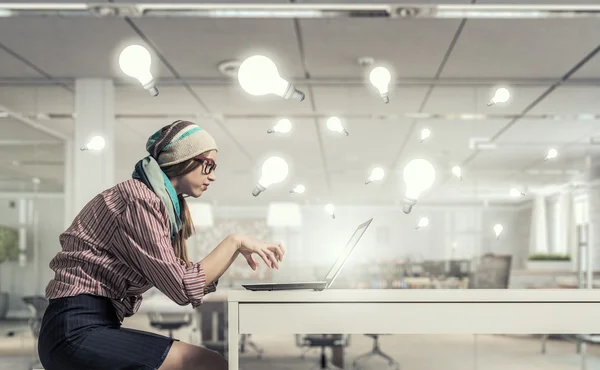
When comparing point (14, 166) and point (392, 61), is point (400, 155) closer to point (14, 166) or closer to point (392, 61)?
point (392, 61)

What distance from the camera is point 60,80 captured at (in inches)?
178

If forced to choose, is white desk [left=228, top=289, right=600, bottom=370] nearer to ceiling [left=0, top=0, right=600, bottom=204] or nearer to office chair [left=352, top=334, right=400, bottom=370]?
ceiling [left=0, top=0, right=600, bottom=204]

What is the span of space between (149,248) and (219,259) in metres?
0.19

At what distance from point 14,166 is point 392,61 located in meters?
2.98

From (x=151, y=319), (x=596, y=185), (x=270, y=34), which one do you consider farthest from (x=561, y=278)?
(x=151, y=319)

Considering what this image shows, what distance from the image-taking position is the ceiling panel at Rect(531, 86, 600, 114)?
4.61 meters

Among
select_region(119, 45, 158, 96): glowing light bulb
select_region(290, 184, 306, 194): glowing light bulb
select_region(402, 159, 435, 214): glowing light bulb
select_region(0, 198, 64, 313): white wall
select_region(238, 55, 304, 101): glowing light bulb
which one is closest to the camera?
select_region(238, 55, 304, 101): glowing light bulb

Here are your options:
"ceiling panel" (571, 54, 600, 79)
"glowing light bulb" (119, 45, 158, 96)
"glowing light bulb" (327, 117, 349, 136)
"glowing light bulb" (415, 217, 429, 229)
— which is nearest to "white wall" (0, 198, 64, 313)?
"glowing light bulb" (327, 117, 349, 136)

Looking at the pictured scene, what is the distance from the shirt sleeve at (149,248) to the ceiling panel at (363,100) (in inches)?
130

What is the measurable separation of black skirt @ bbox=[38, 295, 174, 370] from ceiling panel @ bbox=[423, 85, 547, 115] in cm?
359

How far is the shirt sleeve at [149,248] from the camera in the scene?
4.66 feet

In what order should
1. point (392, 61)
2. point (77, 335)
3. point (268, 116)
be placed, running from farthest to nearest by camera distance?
point (268, 116)
point (392, 61)
point (77, 335)

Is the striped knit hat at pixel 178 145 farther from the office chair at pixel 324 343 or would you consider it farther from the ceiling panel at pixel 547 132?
the ceiling panel at pixel 547 132

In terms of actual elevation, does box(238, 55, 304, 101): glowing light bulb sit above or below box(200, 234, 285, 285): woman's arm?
above
